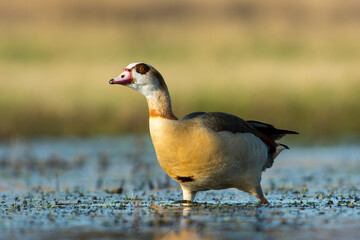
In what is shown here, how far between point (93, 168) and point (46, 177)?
4.25ft

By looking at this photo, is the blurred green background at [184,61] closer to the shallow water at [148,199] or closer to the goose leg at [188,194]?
the shallow water at [148,199]

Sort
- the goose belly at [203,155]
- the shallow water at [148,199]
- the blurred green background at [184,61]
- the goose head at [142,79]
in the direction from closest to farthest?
the shallow water at [148,199]
the goose belly at [203,155]
the goose head at [142,79]
the blurred green background at [184,61]

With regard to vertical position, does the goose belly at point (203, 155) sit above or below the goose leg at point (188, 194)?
above

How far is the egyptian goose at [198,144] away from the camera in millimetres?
8180

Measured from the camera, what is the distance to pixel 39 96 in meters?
21.0

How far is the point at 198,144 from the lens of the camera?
8172 millimetres

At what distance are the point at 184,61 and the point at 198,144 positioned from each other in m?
21.7

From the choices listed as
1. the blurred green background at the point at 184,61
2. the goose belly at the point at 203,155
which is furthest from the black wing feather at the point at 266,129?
the blurred green background at the point at 184,61

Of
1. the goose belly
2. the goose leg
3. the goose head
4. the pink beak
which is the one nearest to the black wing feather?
the goose belly

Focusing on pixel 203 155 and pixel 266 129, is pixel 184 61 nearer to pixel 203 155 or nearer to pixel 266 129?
pixel 266 129

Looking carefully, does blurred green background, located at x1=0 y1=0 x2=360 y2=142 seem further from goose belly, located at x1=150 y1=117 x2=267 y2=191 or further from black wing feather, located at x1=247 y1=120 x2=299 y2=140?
goose belly, located at x1=150 y1=117 x2=267 y2=191

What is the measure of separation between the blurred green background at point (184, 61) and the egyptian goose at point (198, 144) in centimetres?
877

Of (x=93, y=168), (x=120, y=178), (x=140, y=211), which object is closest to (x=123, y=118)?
(x=93, y=168)

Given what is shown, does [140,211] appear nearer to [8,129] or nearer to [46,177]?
[46,177]
